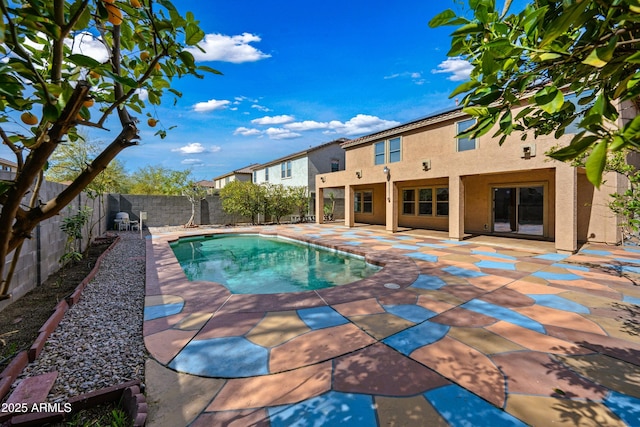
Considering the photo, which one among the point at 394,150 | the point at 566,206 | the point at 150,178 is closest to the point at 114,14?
the point at 566,206

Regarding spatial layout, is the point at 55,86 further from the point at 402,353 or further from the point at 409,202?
the point at 409,202

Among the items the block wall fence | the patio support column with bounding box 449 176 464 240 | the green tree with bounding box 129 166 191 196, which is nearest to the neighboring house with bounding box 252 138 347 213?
the block wall fence

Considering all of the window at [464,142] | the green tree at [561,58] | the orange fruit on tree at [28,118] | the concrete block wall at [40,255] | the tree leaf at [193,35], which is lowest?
the concrete block wall at [40,255]

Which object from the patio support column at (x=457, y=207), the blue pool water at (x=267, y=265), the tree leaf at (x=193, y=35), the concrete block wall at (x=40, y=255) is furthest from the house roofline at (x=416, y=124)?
the concrete block wall at (x=40, y=255)

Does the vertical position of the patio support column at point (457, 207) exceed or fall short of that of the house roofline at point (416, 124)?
it falls short

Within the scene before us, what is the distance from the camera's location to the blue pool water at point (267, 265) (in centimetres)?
764

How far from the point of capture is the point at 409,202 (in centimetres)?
1742

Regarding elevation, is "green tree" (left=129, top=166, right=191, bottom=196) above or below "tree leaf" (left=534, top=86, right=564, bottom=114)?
above

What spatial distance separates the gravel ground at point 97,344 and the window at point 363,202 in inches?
653

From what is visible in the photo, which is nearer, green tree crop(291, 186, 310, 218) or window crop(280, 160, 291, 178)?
green tree crop(291, 186, 310, 218)

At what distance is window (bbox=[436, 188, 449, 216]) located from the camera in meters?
15.1

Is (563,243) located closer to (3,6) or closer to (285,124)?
(3,6)

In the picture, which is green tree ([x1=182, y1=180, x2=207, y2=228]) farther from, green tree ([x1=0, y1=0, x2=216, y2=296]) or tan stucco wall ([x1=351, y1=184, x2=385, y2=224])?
green tree ([x1=0, y1=0, x2=216, y2=296])

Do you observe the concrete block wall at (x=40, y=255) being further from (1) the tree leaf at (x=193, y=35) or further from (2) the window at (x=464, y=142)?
(2) the window at (x=464, y=142)
